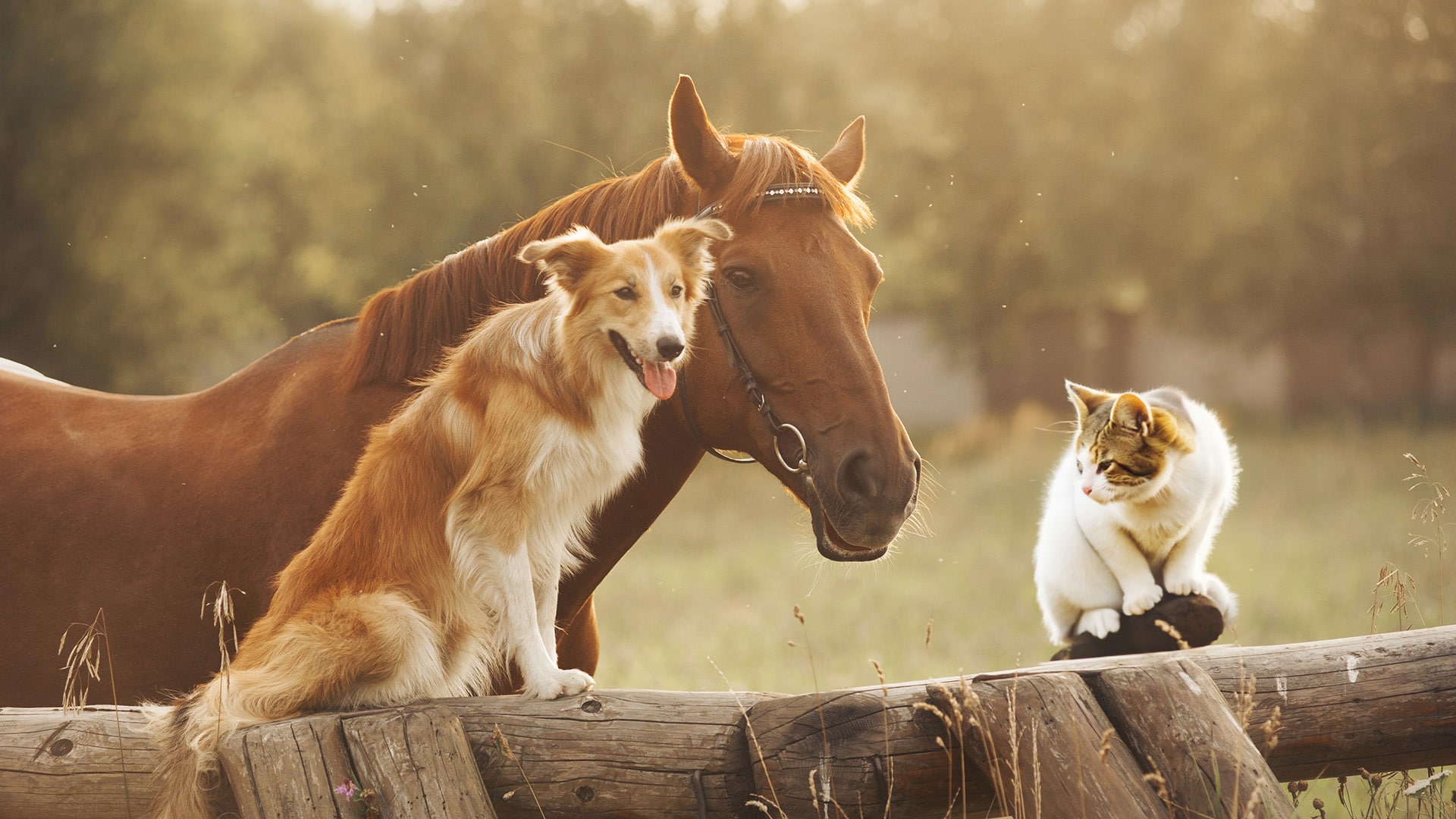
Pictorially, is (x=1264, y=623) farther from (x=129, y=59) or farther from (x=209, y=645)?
(x=129, y=59)

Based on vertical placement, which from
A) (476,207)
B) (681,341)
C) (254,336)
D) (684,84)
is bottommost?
(254,336)

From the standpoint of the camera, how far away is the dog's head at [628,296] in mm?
2784

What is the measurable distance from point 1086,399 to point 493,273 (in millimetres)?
2059

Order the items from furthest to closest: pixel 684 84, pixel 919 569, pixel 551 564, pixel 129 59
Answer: pixel 129 59 < pixel 919 569 < pixel 684 84 < pixel 551 564

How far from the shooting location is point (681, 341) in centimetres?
276

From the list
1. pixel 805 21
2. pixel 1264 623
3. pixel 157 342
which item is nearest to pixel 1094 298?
pixel 805 21

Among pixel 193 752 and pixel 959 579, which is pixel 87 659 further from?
pixel 959 579

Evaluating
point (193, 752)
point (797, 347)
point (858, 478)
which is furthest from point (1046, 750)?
point (193, 752)

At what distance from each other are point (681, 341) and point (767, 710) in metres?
0.97

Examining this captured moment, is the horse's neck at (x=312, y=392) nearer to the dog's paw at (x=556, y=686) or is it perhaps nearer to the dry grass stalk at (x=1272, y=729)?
the dog's paw at (x=556, y=686)

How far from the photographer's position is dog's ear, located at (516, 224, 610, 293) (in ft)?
9.17

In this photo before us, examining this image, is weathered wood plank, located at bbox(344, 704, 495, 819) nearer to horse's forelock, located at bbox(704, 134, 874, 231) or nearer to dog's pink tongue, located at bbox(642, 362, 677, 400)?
dog's pink tongue, located at bbox(642, 362, 677, 400)

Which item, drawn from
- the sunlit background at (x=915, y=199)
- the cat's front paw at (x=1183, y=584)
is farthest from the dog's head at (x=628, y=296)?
the sunlit background at (x=915, y=199)

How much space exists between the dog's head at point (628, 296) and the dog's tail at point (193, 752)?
130 cm
